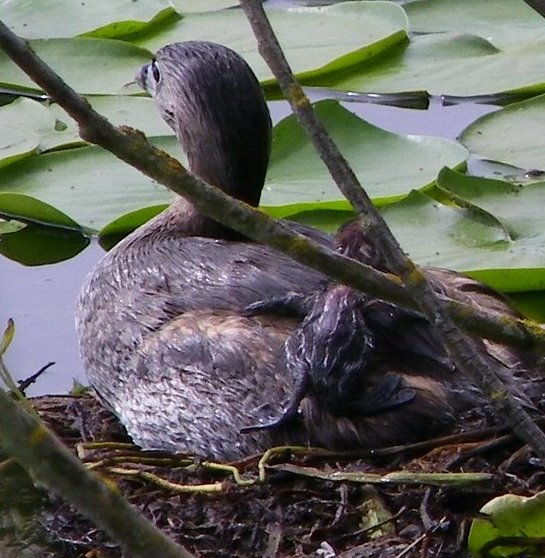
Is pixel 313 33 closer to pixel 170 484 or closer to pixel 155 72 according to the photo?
pixel 155 72

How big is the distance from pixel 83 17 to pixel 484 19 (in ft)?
6.71

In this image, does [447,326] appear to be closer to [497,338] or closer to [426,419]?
[497,338]

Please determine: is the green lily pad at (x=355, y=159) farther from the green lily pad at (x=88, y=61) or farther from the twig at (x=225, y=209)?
the twig at (x=225, y=209)

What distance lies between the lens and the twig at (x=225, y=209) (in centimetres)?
171

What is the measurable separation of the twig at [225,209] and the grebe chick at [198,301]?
4.74 ft

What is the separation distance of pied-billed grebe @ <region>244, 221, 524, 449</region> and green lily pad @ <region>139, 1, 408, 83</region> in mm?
3362

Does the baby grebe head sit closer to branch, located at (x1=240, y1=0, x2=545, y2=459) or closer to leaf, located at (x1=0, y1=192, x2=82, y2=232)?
leaf, located at (x1=0, y1=192, x2=82, y2=232)

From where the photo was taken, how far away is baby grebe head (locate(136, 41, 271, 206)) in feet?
15.7

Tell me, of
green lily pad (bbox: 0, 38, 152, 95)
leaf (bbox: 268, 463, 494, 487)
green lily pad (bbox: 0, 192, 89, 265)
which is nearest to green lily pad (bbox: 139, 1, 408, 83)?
green lily pad (bbox: 0, 38, 152, 95)

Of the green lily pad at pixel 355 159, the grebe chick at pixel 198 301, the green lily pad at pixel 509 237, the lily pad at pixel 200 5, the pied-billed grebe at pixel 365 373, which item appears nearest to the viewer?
the pied-billed grebe at pixel 365 373

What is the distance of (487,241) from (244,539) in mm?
2207

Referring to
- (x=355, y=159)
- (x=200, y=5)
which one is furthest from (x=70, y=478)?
(x=200, y=5)

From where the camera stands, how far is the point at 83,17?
25.1 ft

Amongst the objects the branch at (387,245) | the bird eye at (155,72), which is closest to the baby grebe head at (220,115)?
the bird eye at (155,72)
